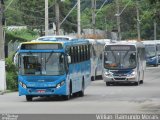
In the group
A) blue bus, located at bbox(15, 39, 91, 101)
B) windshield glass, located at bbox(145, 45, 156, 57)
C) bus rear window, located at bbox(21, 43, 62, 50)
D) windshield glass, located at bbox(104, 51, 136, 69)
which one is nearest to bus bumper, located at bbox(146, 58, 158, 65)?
windshield glass, located at bbox(145, 45, 156, 57)

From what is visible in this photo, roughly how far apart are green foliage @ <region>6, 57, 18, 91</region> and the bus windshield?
9355 mm

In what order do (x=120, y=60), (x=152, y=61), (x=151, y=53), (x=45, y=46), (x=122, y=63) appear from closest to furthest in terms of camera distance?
(x=45, y=46)
(x=122, y=63)
(x=120, y=60)
(x=151, y=53)
(x=152, y=61)

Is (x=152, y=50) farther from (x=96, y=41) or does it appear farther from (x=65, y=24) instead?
(x=96, y=41)

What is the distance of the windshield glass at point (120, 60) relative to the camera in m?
44.2

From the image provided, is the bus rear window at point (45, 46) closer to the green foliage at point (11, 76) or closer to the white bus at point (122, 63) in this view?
the green foliage at point (11, 76)

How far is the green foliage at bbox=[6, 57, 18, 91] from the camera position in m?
38.7

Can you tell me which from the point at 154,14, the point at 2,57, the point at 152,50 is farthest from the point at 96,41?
the point at 152,50

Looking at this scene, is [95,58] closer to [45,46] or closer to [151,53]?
[45,46]

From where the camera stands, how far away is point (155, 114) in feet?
70.6

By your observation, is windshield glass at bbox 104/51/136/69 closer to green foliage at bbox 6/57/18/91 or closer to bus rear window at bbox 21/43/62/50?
green foliage at bbox 6/57/18/91

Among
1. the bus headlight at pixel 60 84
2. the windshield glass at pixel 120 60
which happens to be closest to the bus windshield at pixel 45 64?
the bus headlight at pixel 60 84

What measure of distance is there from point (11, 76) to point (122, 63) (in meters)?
8.43

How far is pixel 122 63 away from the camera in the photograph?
4422 centimetres

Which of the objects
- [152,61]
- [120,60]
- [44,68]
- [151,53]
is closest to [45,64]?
[44,68]
